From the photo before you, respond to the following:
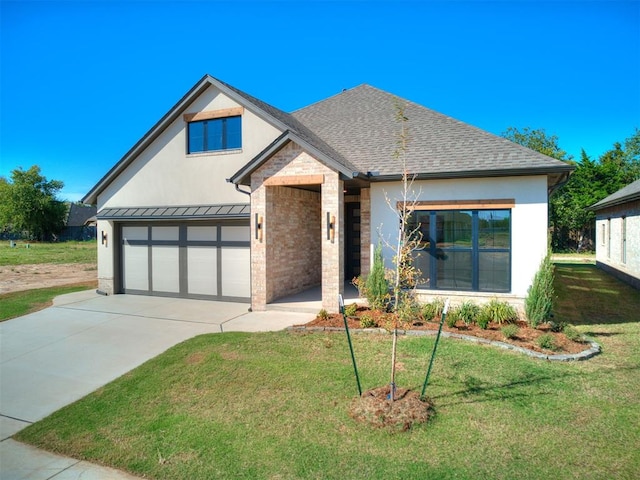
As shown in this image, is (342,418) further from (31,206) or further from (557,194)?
(31,206)

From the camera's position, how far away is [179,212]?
42.1 feet

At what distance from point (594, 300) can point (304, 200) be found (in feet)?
34.3

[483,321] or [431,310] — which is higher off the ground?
[431,310]

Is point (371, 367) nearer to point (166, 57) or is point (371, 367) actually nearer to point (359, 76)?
point (359, 76)

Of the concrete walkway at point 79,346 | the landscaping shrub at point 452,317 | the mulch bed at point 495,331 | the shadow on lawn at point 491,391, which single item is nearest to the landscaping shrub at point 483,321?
the mulch bed at point 495,331

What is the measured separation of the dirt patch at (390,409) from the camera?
188 inches

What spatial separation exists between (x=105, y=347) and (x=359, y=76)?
14.7 m

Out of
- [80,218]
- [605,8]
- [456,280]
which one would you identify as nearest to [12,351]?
[456,280]

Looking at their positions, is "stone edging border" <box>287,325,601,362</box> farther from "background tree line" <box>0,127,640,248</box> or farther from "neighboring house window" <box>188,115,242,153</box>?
"background tree line" <box>0,127,640,248</box>

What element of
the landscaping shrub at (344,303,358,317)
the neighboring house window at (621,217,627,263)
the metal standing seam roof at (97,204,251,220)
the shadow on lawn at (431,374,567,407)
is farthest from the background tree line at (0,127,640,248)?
the shadow on lawn at (431,374,567,407)

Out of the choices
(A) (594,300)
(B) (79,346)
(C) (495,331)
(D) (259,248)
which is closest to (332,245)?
(D) (259,248)

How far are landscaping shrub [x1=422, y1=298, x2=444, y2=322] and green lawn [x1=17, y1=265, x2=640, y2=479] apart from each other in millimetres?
1605

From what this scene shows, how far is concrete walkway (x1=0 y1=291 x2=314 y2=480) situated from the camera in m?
4.50

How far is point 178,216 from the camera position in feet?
41.5
